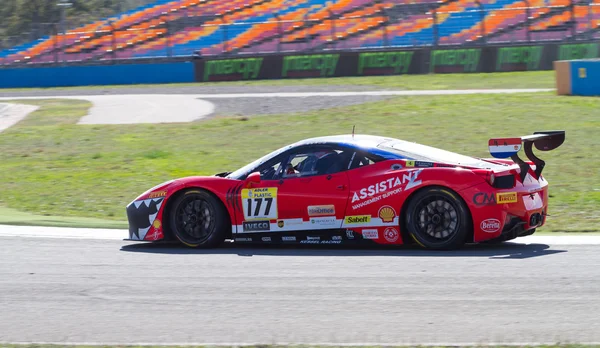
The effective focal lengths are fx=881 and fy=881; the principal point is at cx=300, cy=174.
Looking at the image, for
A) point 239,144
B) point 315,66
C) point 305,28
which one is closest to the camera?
point 239,144

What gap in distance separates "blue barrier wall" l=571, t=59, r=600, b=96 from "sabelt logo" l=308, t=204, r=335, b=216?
52.9 feet

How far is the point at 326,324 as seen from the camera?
5898mm

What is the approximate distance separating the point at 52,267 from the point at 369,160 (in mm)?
3170

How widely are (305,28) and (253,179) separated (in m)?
30.3

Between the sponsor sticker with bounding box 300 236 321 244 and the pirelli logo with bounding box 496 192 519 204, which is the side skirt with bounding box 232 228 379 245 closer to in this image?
the sponsor sticker with bounding box 300 236 321 244

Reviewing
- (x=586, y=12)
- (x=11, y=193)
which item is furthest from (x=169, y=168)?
(x=586, y=12)

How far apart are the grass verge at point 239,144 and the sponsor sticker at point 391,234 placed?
7.78ft

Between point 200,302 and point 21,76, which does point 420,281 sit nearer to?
point 200,302

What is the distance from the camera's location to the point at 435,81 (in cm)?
3145

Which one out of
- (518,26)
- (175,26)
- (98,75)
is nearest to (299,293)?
(518,26)

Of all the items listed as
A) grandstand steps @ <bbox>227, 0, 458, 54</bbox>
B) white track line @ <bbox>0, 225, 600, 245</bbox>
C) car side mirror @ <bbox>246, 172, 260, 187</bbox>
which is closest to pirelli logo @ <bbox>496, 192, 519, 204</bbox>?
white track line @ <bbox>0, 225, 600, 245</bbox>

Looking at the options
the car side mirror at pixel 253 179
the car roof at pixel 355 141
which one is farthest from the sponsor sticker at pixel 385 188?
the car side mirror at pixel 253 179

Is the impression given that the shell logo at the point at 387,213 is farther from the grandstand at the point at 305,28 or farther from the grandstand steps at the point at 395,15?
the grandstand steps at the point at 395,15

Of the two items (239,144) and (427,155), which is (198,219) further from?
(239,144)
